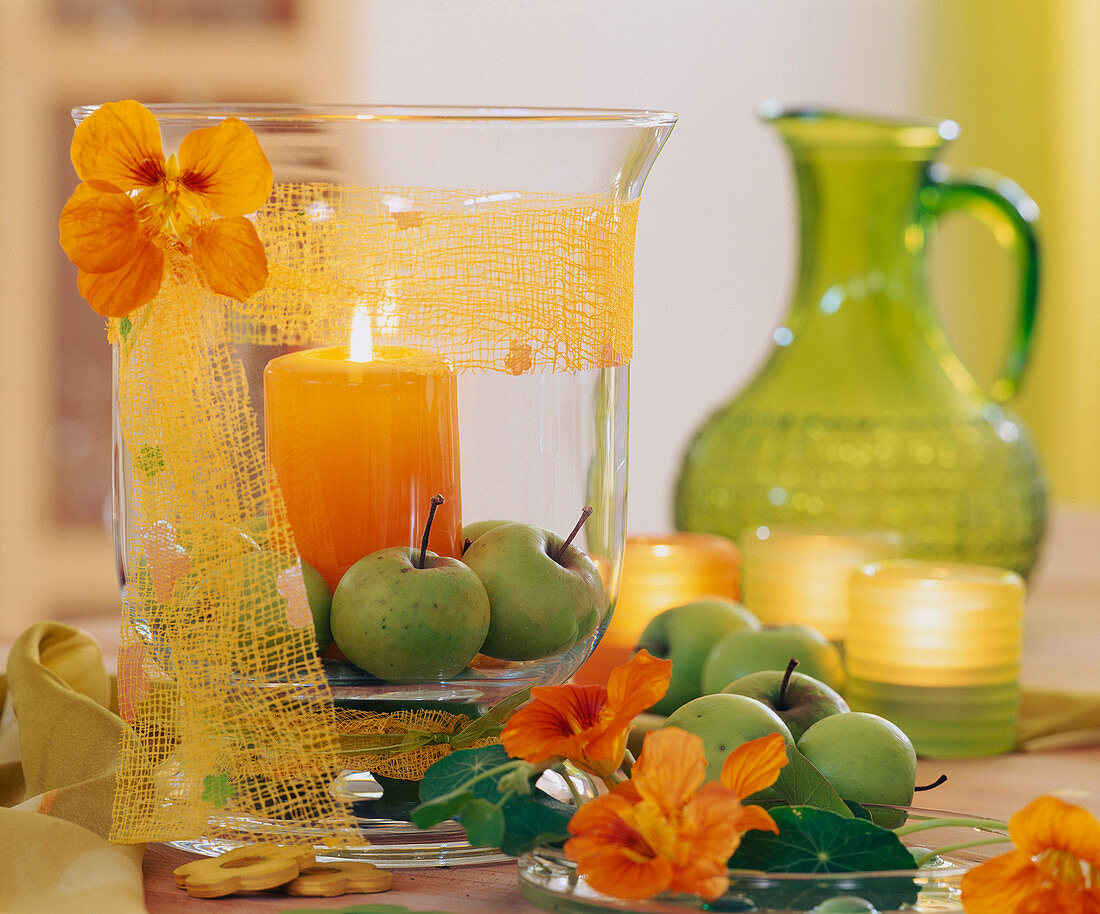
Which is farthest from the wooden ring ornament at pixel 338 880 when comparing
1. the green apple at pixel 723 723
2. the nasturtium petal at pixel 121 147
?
the nasturtium petal at pixel 121 147

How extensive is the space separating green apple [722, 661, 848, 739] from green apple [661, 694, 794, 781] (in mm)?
42

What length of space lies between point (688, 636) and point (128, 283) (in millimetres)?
328

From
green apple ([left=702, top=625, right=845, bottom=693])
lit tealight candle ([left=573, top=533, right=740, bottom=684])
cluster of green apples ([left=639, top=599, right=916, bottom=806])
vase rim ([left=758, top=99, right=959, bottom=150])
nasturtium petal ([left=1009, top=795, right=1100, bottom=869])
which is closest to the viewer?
nasturtium petal ([left=1009, top=795, right=1100, bottom=869])

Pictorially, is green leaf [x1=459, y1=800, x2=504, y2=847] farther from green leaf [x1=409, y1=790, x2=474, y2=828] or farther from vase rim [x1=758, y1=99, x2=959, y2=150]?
vase rim [x1=758, y1=99, x2=959, y2=150]

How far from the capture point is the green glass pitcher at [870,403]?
0.84 m

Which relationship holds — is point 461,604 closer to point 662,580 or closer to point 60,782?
point 60,782

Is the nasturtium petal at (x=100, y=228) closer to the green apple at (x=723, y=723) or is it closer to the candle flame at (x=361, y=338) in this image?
the candle flame at (x=361, y=338)

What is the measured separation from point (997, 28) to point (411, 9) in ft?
3.37

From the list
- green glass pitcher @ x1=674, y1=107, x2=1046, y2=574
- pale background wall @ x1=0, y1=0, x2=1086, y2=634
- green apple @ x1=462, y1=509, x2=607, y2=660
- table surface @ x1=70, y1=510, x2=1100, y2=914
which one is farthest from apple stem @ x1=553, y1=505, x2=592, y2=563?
pale background wall @ x1=0, y1=0, x2=1086, y2=634

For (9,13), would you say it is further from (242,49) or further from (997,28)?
(997,28)

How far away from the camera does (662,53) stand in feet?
7.28

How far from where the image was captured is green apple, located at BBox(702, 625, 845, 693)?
0.58 metres

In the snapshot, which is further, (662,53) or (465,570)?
(662,53)

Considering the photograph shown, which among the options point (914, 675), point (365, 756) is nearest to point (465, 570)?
point (365, 756)
